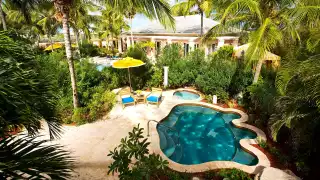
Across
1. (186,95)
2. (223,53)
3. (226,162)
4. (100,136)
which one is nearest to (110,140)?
(100,136)

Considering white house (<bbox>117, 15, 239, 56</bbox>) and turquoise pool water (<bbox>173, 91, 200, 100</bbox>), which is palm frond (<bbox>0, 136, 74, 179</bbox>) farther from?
white house (<bbox>117, 15, 239, 56</bbox>)

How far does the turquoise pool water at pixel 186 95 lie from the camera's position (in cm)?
1273

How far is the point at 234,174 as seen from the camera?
17.6 ft

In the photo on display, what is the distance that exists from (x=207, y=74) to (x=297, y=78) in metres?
7.38

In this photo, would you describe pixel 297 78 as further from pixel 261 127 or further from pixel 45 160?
pixel 45 160

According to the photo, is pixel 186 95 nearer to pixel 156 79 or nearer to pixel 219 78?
pixel 156 79

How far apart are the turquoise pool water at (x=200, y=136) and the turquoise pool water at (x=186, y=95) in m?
1.28

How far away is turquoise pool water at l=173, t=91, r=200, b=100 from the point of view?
12727mm

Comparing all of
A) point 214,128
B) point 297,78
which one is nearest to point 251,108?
point 214,128

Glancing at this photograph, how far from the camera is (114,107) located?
10.6 meters

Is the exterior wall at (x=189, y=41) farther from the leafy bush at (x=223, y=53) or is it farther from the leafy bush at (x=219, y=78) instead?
the leafy bush at (x=219, y=78)

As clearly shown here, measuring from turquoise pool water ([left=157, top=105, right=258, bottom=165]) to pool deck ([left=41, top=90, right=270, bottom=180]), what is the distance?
0.39 m

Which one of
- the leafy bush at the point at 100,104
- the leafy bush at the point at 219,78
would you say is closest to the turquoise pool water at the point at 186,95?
the leafy bush at the point at 219,78

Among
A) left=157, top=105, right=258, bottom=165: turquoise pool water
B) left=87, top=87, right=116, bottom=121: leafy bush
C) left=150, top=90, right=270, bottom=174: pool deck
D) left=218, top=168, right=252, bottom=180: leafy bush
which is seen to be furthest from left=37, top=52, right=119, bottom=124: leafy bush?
left=218, top=168, right=252, bottom=180: leafy bush
